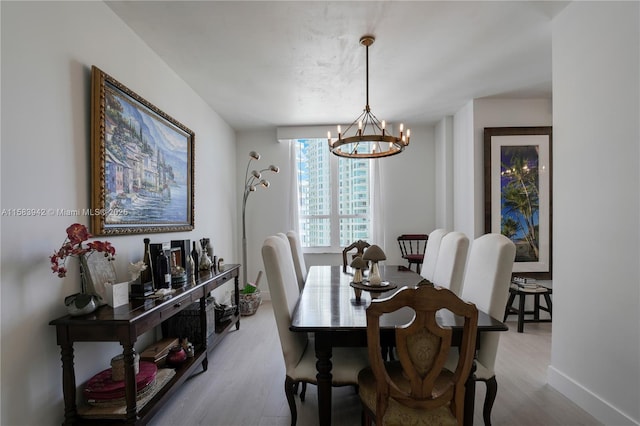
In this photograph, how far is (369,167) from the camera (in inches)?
191

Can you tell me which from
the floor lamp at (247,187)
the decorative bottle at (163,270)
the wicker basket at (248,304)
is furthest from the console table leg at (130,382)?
the floor lamp at (247,187)

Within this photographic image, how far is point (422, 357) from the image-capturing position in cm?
122

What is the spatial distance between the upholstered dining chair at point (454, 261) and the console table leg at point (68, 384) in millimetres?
2357

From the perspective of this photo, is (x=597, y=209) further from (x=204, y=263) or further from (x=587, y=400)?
(x=204, y=263)

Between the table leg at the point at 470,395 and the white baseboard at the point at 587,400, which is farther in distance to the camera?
the white baseboard at the point at 587,400

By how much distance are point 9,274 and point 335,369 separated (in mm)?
1623

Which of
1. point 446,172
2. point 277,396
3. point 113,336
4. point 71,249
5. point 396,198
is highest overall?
point 446,172

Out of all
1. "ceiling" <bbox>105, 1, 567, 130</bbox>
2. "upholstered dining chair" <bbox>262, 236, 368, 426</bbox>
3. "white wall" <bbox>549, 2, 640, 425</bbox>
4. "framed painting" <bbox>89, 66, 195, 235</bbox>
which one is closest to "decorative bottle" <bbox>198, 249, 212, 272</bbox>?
"framed painting" <bbox>89, 66, 195, 235</bbox>

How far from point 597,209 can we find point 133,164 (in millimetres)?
3088

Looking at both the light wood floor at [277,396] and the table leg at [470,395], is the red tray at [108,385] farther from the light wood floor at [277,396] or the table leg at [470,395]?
the table leg at [470,395]

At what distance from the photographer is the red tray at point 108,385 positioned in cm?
166

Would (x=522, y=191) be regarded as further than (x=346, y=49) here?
Yes

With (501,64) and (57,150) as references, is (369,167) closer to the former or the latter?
(501,64)

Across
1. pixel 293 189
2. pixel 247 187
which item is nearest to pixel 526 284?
pixel 293 189
